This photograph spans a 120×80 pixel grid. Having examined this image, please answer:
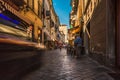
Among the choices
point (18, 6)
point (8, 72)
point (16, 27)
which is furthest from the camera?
point (18, 6)

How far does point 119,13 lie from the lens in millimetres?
11656

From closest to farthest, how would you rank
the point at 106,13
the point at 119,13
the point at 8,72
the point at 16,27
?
the point at 8,72 < the point at 16,27 < the point at 119,13 < the point at 106,13

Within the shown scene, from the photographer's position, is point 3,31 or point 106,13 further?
point 106,13

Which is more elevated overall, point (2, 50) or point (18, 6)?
point (18, 6)

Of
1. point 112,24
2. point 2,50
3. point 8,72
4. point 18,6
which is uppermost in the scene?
point 18,6

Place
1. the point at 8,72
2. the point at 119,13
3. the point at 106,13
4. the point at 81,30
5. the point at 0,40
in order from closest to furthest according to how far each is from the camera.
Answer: the point at 0,40 < the point at 8,72 < the point at 119,13 < the point at 106,13 < the point at 81,30

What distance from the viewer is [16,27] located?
22.3 ft

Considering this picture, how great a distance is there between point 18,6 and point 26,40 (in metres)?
13.1

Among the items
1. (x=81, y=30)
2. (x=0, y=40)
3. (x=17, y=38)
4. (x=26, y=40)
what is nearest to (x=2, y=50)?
(x=0, y=40)

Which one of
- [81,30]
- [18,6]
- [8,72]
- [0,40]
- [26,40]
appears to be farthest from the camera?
[81,30]

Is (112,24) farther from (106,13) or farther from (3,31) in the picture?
(3,31)

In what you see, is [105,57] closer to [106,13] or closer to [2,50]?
[106,13]

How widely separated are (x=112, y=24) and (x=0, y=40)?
23.9 feet

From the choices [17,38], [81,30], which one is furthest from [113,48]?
[81,30]
